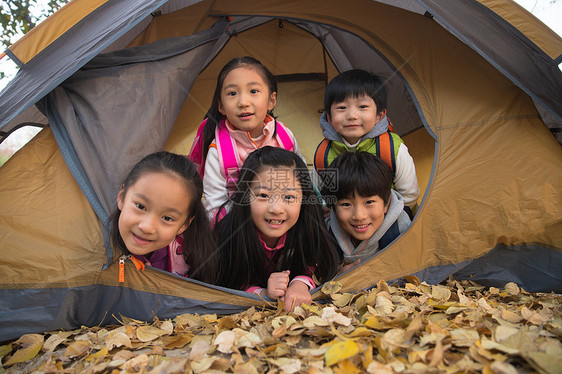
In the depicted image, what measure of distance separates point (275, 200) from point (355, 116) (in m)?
0.73

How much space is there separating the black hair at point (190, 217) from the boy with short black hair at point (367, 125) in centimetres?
72

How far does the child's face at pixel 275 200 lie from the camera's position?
73.8 inches

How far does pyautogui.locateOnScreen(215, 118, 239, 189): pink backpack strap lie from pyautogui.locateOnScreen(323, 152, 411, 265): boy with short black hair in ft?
1.68

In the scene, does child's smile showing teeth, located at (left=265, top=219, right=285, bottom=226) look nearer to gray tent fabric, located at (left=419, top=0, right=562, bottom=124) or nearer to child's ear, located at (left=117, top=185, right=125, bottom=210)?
child's ear, located at (left=117, top=185, right=125, bottom=210)

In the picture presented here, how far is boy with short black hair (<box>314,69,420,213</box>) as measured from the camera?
2299mm

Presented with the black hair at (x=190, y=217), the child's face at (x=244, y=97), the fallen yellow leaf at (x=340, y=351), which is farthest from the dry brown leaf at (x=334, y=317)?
the child's face at (x=244, y=97)

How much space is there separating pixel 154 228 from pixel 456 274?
150cm

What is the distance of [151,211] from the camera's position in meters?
1.66

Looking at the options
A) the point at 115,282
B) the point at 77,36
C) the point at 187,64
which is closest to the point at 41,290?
the point at 115,282

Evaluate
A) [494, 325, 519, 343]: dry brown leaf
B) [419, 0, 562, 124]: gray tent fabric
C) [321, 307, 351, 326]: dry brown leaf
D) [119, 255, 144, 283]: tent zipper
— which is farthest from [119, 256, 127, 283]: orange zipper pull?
[419, 0, 562, 124]: gray tent fabric

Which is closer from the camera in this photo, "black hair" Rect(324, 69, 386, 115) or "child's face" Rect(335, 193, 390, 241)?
"child's face" Rect(335, 193, 390, 241)

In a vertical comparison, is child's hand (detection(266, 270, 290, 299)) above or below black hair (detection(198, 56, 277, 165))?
below

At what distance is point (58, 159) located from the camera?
5.87ft

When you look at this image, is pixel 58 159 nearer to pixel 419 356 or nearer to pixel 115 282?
pixel 115 282
